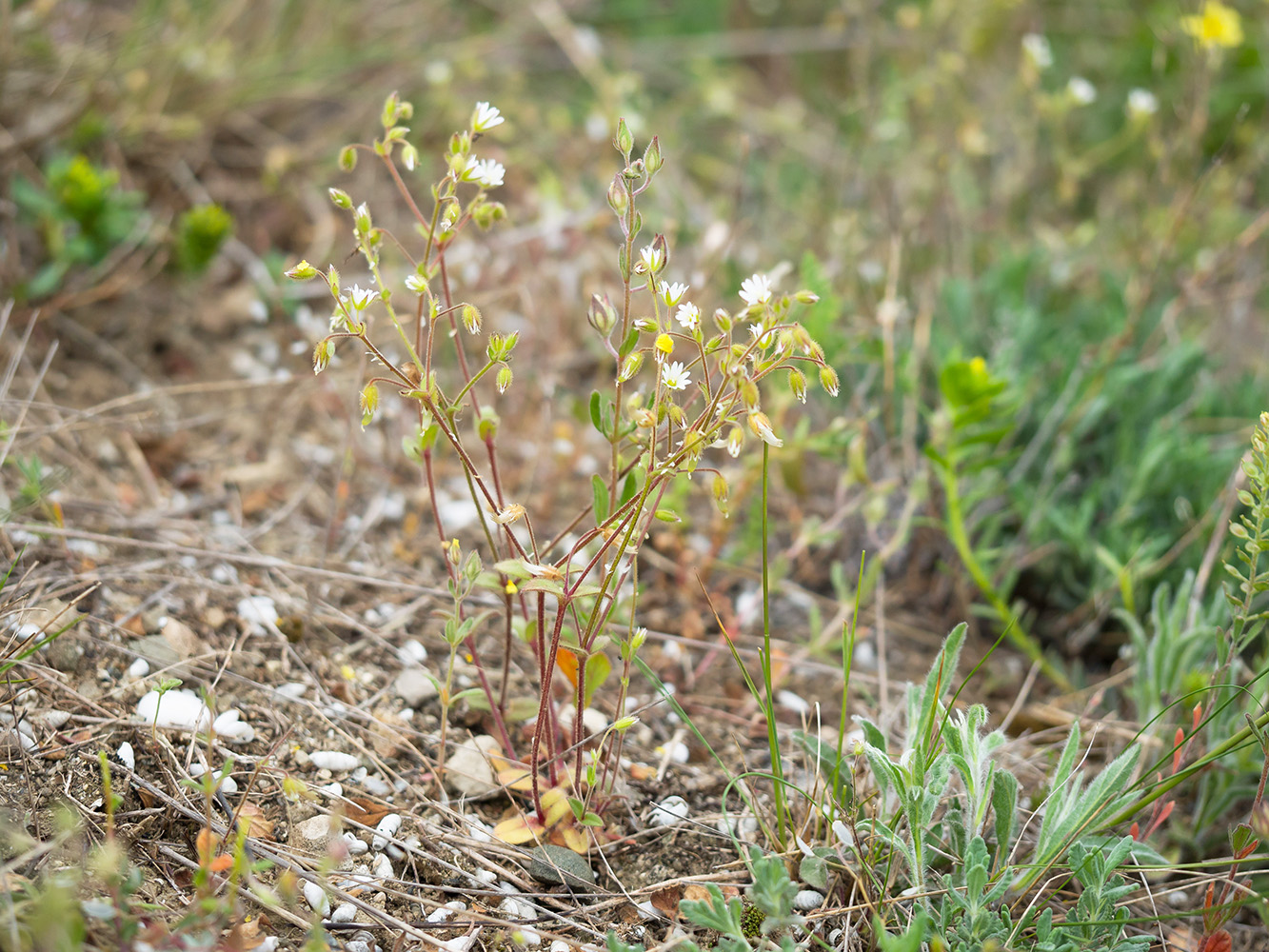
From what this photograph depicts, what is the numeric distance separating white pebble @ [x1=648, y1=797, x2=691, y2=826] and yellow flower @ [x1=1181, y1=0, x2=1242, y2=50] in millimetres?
2112

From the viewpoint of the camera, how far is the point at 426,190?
9.98 ft

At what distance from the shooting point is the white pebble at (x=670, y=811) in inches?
59.2

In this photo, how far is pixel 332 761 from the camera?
1.48m

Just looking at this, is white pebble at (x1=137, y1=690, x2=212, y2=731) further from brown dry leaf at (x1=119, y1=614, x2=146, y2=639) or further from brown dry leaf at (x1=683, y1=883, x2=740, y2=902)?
brown dry leaf at (x1=683, y1=883, x2=740, y2=902)

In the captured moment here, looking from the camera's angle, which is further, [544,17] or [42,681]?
[544,17]

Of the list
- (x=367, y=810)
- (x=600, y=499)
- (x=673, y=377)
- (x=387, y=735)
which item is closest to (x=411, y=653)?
(x=387, y=735)

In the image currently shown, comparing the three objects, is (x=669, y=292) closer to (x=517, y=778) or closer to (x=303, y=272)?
(x=303, y=272)

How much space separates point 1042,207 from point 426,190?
2115 mm

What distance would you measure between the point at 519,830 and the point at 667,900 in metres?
0.24

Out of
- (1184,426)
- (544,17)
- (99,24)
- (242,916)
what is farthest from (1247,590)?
(99,24)

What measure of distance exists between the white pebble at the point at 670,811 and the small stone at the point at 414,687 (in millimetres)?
430

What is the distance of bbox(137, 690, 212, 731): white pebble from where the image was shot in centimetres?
144

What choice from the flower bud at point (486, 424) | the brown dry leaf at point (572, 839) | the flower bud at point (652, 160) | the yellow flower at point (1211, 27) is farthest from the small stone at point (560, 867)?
the yellow flower at point (1211, 27)

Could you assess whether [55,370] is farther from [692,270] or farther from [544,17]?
[544,17]
